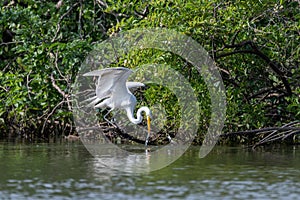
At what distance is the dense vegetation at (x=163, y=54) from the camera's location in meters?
10.9

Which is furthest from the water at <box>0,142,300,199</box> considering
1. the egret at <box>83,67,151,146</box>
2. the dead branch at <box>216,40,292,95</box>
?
the dead branch at <box>216,40,292,95</box>

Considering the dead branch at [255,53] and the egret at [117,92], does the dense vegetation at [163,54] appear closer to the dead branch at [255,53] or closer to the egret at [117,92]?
the dead branch at [255,53]

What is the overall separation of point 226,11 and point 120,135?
2.55 m

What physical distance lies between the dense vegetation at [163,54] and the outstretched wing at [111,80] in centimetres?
73

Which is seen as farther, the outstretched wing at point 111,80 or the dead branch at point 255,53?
the dead branch at point 255,53

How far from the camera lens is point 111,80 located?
10281mm

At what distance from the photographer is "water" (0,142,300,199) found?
722 cm

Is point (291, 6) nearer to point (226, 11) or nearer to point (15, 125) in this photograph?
point (226, 11)

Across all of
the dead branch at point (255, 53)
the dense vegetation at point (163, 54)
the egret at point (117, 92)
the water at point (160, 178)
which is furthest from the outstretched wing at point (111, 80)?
the dead branch at point (255, 53)

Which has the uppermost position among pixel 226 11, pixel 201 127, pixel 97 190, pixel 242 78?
pixel 226 11

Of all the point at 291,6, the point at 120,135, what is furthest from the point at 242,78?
the point at 120,135

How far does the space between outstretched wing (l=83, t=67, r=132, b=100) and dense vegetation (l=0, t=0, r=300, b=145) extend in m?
0.73

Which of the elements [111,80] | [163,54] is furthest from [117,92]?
[163,54]

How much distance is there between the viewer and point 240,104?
458 inches
